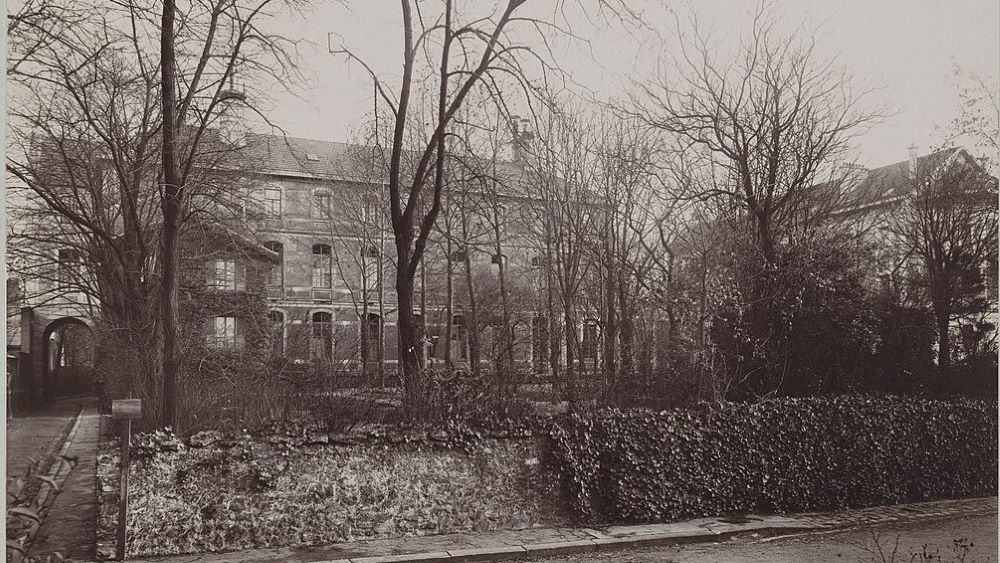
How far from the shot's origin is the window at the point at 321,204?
6.37 metres

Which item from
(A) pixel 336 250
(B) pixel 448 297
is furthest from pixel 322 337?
(B) pixel 448 297

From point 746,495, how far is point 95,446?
5.47 m

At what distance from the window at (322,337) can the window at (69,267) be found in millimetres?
1761

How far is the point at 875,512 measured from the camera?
24.1 ft

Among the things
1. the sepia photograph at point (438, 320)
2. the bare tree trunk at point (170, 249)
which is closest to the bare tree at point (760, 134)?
the sepia photograph at point (438, 320)

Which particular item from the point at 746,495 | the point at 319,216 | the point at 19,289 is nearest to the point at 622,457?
the point at 746,495

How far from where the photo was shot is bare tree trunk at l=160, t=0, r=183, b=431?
560 centimetres

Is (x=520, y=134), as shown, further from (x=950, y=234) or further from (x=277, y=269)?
(x=950, y=234)

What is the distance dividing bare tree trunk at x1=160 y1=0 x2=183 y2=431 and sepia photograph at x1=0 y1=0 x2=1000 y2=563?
0.03 meters

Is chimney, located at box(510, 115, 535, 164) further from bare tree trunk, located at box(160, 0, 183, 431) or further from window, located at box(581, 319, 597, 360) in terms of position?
bare tree trunk, located at box(160, 0, 183, 431)

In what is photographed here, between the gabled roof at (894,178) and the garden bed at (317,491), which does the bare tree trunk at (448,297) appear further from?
the gabled roof at (894,178)

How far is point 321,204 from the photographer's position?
638cm

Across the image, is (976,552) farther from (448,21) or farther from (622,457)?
(448,21)

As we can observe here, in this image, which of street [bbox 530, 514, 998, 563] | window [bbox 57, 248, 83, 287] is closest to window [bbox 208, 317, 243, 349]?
window [bbox 57, 248, 83, 287]
